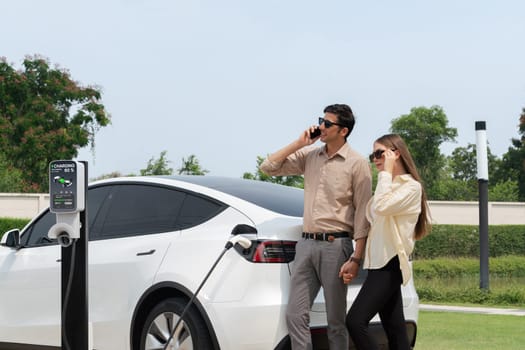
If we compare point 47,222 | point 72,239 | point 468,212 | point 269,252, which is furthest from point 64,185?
point 468,212

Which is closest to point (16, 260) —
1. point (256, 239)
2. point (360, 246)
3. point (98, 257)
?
point (98, 257)

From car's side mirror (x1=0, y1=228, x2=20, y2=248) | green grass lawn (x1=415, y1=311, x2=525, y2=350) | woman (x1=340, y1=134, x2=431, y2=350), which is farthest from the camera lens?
green grass lawn (x1=415, y1=311, x2=525, y2=350)

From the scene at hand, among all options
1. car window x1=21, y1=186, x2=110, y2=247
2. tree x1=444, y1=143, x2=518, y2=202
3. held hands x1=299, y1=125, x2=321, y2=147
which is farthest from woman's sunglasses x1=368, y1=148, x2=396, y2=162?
tree x1=444, y1=143, x2=518, y2=202

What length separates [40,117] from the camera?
165ft

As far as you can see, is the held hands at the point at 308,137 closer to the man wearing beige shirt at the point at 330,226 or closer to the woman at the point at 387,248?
the man wearing beige shirt at the point at 330,226

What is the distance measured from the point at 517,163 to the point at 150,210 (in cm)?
6277

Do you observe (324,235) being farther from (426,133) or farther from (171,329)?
(426,133)

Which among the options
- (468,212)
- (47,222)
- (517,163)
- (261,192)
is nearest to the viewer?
(261,192)

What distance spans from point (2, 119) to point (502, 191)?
31513 millimetres

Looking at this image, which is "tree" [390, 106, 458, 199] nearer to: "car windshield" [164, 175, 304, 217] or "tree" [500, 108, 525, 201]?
"tree" [500, 108, 525, 201]

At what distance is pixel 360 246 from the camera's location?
19.3 feet

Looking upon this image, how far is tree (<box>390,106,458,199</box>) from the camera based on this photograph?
68.7 metres

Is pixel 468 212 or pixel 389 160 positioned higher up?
pixel 389 160

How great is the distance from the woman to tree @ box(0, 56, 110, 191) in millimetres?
44480
